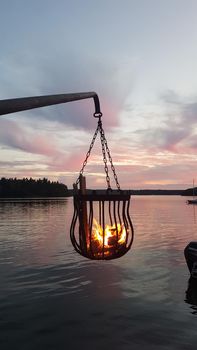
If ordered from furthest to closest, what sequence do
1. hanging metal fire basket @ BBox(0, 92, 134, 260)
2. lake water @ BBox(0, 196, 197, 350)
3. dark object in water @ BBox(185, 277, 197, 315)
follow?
dark object in water @ BBox(185, 277, 197, 315), lake water @ BBox(0, 196, 197, 350), hanging metal fire basket @ BBox(0, 92, 134, 260)

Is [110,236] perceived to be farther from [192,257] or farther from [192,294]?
[192,257]

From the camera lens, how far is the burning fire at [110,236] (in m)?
8.19

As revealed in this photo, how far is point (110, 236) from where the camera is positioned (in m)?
8.31

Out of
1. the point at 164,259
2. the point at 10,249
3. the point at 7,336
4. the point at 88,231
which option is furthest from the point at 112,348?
the point at 10,249

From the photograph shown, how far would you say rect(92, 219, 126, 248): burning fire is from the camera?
8.19 m

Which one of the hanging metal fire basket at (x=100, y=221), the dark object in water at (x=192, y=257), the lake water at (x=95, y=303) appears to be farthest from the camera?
the dark object in water at (x=192, y=257)

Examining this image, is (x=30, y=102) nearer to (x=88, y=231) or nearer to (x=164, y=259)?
(x=88, y=231)

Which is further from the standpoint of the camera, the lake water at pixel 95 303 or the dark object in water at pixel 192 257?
the dark object in water at pixel 192 257

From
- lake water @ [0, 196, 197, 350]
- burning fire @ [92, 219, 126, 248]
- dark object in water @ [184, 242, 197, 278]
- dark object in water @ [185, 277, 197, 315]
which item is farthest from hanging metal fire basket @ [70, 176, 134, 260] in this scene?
dark object in water @ [184, 242, 197, 278]

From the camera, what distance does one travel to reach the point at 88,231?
8.42 m

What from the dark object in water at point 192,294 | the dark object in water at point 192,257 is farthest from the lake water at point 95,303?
the dark object in water at point 192,257

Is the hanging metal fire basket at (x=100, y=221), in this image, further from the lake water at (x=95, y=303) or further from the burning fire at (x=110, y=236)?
the lake water at (x=95, y=303)

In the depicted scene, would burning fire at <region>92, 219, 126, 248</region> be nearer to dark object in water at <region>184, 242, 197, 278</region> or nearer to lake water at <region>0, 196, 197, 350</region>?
lake water at <region>0, 196, 197, 350</region>

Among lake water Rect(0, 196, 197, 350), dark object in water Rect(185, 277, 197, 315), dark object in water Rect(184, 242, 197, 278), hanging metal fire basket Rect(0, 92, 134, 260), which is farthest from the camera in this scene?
dark object in water Rect(184, 242, 197, 278)
